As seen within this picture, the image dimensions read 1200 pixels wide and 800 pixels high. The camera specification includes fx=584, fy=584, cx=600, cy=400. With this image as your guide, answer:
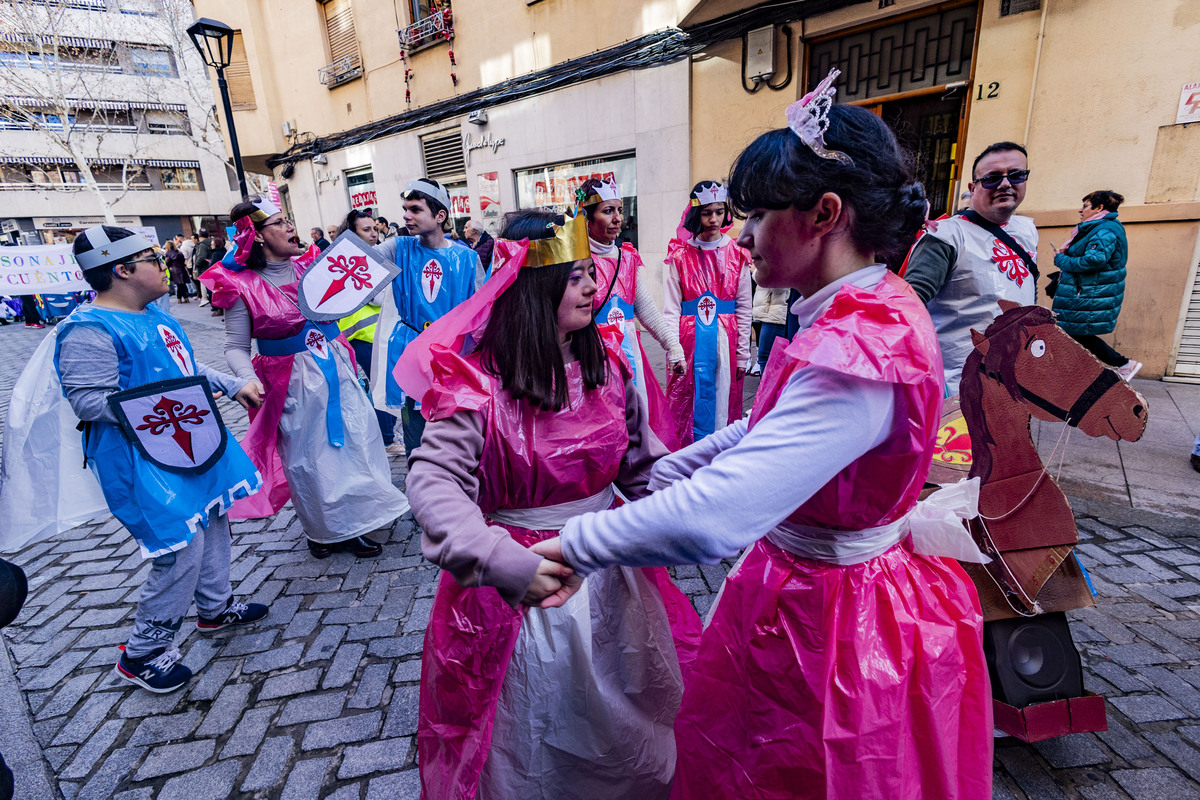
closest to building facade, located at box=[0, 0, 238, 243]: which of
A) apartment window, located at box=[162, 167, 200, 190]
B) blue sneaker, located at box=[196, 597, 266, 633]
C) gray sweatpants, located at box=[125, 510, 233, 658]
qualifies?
apartment window, located at box=[162, 167, 200, 190]

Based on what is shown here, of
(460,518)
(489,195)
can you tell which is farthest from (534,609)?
(489,195)

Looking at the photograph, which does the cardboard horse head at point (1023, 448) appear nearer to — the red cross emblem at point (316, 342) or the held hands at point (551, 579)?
the held hands at point (551, 579)

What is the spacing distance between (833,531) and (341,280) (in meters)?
2.90

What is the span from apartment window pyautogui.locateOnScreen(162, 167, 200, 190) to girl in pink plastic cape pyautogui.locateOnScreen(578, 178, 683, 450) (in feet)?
118

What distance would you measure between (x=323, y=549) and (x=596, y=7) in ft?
30.5

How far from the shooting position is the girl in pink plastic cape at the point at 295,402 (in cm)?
322

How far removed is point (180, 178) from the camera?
3078 cm

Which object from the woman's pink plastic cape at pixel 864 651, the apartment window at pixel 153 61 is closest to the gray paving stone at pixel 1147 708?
the woman's pink plastic cape at pixel 864 651

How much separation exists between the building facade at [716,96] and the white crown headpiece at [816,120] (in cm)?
15

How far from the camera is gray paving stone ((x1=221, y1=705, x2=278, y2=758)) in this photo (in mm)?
2168

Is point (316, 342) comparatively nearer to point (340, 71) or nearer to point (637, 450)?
point (637, 450)

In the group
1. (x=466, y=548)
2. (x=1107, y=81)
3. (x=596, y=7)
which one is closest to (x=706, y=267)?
(x=466, y=548)

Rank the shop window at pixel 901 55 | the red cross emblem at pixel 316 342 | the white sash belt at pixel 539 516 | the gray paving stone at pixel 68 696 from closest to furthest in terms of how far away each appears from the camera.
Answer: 1. the white sash belt at pixel 539 516
2. the gray paving stone at pixel 68 696
3. the red cross emblem at pixel 316 342
4. the shop window at pixel 901 55

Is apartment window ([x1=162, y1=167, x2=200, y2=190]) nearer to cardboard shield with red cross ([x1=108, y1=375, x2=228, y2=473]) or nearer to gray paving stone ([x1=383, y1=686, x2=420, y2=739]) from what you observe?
cardboard shield with red cross ([x1=108, y1=375, x2=228, y2=473])
